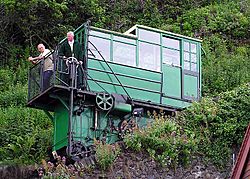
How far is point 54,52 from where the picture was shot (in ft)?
62.6

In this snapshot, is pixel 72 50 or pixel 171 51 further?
pixel 171 51

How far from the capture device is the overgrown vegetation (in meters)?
17.8

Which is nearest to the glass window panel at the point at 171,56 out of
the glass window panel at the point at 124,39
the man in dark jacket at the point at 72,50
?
the glass window panel at the point at 124,39

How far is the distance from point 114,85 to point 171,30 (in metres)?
11.7

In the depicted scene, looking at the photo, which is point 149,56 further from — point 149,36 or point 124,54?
point 124,54

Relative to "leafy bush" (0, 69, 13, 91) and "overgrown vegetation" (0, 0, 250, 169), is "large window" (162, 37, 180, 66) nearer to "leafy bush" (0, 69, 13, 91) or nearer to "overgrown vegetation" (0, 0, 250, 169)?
"overgrown vegetation" (0, 0, 250, 169)

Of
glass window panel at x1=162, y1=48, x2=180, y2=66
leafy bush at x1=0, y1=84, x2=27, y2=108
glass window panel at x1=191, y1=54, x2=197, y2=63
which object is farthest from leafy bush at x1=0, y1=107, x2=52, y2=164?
glass window panel at x1=191, y1=54, x2=197, y2=63

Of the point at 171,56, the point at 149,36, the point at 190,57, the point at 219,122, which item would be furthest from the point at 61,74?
the point at 190,57

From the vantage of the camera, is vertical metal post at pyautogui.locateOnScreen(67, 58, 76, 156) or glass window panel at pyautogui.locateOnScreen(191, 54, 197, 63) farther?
glass window panel at pyautogui.locateOnScreen(191, 54, 197, 63)

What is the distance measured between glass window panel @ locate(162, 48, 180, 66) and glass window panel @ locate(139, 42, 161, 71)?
25 centimetres

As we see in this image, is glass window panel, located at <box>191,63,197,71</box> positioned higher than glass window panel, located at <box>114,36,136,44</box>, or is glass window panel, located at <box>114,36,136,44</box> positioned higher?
glass window panel, located at <box>114,36,136,44</box>

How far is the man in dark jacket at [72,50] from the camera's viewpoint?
19078mm

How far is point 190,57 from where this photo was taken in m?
21.5

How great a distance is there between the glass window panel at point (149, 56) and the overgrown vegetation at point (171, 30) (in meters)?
1.69
